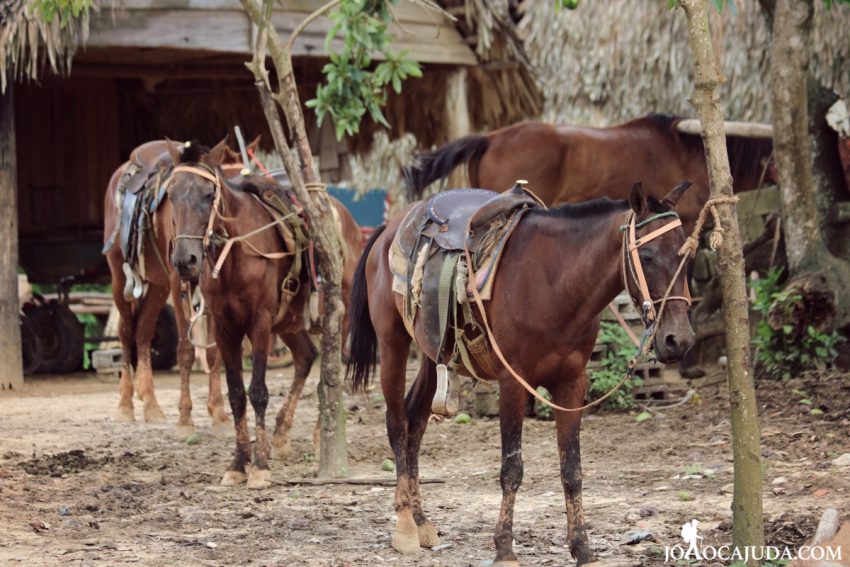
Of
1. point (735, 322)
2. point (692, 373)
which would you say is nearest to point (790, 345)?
point (692, 373)

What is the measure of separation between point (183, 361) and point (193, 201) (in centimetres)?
251

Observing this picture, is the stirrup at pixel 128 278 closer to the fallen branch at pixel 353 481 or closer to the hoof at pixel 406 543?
the fallen branch at pixel 353 481

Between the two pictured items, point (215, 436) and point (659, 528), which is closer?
point (659, 528)

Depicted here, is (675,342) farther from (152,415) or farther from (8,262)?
(8,262)

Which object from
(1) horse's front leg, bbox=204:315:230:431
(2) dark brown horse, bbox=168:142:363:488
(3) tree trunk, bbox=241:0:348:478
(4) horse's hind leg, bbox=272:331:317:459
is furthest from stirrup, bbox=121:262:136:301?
(3) tree trunk, bbox=241:0:348:478

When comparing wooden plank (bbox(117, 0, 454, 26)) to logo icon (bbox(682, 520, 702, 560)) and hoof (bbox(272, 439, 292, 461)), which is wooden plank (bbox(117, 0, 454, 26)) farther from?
logo icon (bbox(682, 520, 702, 560))

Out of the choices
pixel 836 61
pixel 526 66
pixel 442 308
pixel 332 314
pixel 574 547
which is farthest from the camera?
pixel 526 66

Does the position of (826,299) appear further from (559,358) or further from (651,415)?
(559,358)

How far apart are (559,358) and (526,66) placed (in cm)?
802

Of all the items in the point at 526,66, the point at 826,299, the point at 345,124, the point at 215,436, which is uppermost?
the point at 526,66

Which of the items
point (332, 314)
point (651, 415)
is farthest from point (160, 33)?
point (651, 415)

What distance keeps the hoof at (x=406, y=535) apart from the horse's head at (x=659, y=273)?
164 cm

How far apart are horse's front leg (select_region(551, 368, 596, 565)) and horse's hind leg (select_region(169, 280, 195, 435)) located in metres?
4.34

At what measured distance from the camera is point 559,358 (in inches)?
194
